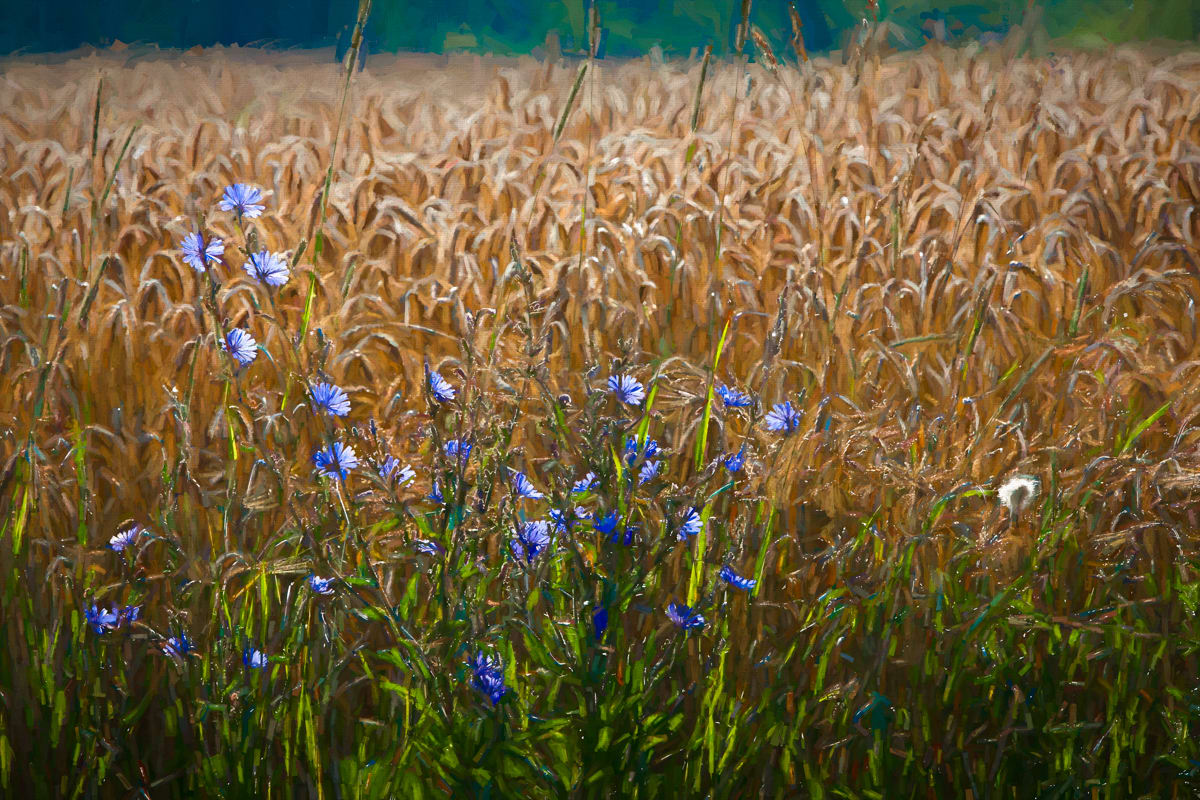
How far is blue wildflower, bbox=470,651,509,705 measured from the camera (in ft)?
4.00

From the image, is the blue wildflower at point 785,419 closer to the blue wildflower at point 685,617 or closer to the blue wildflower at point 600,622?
the blue wildflower at point 685,617

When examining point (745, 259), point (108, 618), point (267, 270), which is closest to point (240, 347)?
point (267, 270)

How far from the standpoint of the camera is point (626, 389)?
1370mm

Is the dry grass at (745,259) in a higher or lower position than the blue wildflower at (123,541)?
higher

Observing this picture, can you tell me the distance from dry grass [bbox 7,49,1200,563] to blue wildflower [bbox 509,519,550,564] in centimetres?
36

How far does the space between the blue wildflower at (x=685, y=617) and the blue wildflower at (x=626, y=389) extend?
0.31 metres

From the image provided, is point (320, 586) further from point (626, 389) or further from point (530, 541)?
point (626, 389)

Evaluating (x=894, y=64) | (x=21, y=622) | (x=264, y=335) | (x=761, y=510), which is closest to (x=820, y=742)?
(x=761, y=510)

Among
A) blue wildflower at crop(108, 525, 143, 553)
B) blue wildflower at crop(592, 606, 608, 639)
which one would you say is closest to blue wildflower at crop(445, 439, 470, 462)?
blue wildflower at crop(592, 606, 608, 639)

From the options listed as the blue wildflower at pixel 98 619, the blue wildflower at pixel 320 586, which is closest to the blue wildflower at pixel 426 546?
the blue wildflower at pixel 320 586

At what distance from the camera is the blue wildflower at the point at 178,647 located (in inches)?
52.4

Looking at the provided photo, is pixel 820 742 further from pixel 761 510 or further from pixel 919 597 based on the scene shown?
pixel 761 510

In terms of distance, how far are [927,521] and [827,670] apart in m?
0.30

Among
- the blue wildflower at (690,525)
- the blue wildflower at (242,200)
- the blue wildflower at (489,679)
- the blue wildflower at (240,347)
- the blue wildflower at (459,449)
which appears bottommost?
the blue wildflower at (489,679)
